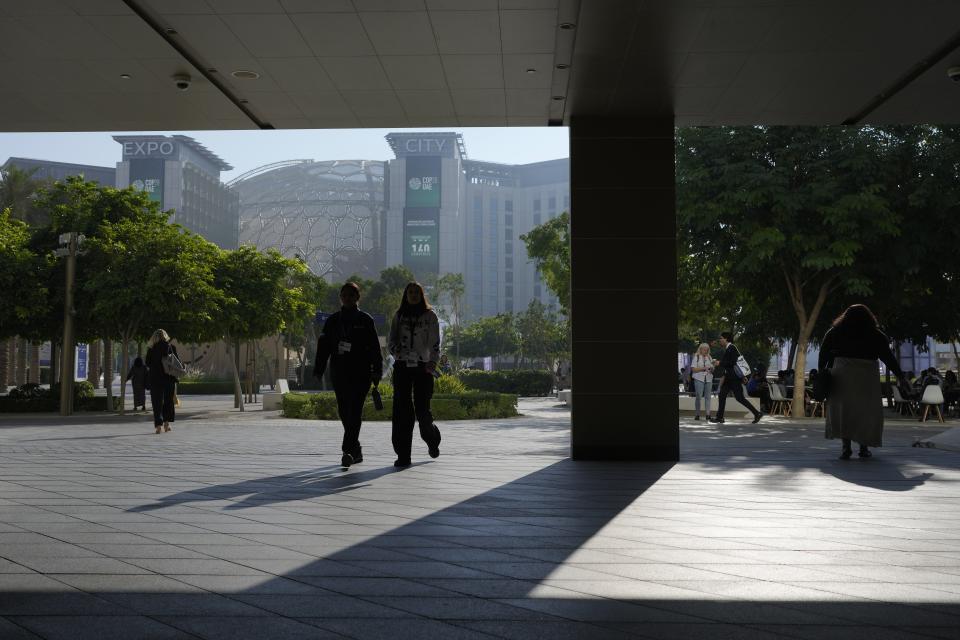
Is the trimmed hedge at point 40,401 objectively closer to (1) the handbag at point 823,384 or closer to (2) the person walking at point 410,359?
(2) the person walking at point 410,359

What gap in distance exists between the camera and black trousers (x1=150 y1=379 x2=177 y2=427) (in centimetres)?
1600

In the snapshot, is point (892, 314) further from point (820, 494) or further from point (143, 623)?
point (143, 623)

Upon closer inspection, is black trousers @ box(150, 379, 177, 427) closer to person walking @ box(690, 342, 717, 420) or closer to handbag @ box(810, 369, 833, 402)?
person walking @ box(690, 342, 717, 420)

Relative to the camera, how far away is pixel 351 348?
9.17m

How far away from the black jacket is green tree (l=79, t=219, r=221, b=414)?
15.0 metres

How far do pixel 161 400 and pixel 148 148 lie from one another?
14923 centimetres

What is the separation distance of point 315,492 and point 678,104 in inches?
233

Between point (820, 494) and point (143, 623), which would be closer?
point (143, 623)

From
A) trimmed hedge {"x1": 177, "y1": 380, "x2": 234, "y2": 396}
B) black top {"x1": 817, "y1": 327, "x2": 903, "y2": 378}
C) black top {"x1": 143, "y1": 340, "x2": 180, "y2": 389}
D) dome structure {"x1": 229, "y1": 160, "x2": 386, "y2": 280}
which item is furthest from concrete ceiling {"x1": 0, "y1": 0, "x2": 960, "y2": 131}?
dome structure {"x1": 229, "y1": 160, "x2": 386, "y2": 280}

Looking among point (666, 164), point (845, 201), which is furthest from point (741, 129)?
point (666, 164)

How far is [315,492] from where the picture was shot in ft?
23.8

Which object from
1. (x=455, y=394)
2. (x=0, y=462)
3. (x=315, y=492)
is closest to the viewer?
(x=315, y=492)

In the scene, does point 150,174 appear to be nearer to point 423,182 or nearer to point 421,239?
point 423,182

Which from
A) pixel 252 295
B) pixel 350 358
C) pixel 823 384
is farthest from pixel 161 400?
pixel 252 295
